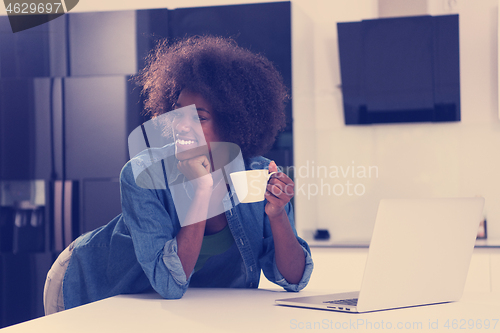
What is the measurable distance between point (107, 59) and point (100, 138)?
0.47m

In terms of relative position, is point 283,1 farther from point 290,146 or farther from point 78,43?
point 78,43

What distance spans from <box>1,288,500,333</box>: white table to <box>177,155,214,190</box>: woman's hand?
32cm

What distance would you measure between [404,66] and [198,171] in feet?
6.26

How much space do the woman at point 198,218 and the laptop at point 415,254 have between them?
30 cm

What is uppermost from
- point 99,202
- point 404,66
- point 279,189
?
point 404,66

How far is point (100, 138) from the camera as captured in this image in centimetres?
279

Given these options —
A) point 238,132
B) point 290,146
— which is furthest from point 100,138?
point 238,132

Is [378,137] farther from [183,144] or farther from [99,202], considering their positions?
[183,144]

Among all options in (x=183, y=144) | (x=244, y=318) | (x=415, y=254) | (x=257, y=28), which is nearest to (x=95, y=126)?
(x=257, y=28)

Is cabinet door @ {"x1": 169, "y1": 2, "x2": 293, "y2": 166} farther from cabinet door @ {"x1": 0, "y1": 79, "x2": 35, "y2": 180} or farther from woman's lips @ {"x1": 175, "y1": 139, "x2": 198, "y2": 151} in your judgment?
woman's lips @ {"x1": 175, "y1": 139, "x2": 198, "y2": 151}

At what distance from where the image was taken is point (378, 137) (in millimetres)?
3043

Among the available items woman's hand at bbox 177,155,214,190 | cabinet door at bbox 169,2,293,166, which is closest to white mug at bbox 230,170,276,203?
woman's hand at bbox 177,155,214,190

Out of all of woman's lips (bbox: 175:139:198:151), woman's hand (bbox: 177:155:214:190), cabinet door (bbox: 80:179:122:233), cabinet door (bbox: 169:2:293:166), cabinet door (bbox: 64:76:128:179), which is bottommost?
cabinet door (bbox: 80:179:122:233)

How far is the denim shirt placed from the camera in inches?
47.3
